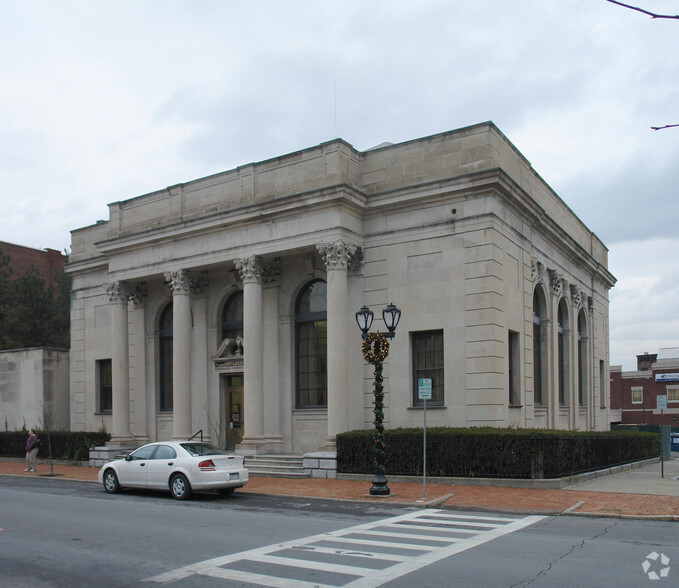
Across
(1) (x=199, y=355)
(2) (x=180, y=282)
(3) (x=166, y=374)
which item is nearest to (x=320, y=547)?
(2) (x=180, y=282)

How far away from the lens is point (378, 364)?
18328 millimetres

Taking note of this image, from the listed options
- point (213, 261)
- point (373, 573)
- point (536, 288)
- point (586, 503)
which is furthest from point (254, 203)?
point (373, 573)

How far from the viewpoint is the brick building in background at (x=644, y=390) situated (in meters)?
73.2

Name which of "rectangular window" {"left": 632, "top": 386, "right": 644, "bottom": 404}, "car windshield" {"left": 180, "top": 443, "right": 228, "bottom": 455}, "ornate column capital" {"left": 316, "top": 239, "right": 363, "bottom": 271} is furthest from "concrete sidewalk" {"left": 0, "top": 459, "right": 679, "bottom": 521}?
"rectangular window" {"left": 632, "top": 386, "right": 644, "bottom": 404}

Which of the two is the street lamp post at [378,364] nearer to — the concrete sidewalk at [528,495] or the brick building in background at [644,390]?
the concrete sidewalk at [528,495]

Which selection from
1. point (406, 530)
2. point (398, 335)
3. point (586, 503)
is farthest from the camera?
point (398, 335)

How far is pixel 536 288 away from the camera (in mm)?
27797

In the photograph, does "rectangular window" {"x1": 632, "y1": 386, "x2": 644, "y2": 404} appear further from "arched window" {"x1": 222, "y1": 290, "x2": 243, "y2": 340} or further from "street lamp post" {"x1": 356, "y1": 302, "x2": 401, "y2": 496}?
"street lamp post" {"x1": 356, "y1": 302, "x2": 401, "y2": 496}

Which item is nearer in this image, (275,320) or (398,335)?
(398,335)

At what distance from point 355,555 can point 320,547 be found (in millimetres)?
873

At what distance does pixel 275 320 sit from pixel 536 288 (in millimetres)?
10045

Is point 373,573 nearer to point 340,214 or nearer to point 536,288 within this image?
point 340,214

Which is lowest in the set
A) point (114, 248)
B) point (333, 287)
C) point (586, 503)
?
point (586, 503)

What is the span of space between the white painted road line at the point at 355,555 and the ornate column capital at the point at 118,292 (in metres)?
18.7
